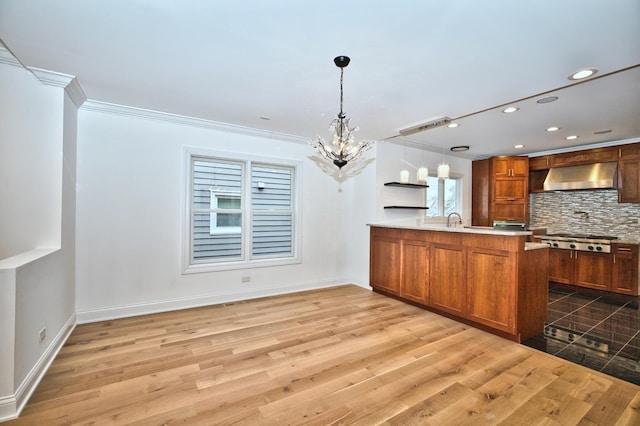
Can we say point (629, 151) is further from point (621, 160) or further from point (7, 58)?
point (7, 58)

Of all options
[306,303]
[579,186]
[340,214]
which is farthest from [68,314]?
[579,186]

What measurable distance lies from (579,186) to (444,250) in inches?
129

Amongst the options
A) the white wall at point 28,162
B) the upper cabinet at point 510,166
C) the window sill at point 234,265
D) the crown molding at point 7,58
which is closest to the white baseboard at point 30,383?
the white wall at point 28,162

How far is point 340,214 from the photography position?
5.41 metres

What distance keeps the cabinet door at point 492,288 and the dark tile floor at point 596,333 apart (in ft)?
1.15

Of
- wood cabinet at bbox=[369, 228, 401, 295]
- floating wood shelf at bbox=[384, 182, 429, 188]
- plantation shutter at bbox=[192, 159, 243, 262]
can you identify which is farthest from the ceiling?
wood cabinet at bbox=[369, 228, 401, 295]

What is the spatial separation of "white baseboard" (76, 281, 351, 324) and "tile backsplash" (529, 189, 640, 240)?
16.0 ft

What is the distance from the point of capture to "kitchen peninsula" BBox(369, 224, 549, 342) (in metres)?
3.09

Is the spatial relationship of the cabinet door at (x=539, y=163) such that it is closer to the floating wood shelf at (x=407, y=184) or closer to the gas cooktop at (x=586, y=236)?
the gas cooktop at (x=586, y=236)

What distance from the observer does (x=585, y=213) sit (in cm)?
545

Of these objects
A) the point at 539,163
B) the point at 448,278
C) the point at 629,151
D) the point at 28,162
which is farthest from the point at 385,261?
the point at 28,162

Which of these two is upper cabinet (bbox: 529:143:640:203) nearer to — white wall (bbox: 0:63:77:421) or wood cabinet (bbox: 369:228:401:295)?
wood cabinet (bbox: 369:228:401:295)

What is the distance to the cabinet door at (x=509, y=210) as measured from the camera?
19.2 ft

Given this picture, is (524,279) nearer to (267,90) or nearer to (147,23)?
(267,90)
